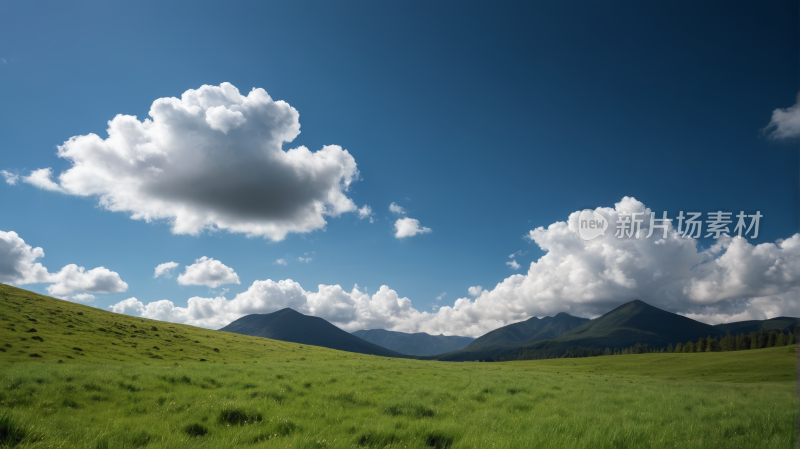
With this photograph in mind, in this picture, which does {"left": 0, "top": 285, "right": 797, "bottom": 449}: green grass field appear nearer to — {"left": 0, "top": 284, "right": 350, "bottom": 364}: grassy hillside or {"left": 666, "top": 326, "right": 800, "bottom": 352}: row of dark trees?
{"left": 0, "top": 284, "right": 350, "bottom": 364}: grassy hillside

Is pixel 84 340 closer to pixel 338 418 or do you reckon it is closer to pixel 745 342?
pixel 338 418

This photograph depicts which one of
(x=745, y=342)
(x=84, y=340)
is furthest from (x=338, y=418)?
(x=745, y=342)

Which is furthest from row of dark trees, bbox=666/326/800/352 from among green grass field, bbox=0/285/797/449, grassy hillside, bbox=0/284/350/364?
grassy hillside, bbox=0/284/350/364

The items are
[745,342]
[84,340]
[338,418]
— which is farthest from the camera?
[745,342]

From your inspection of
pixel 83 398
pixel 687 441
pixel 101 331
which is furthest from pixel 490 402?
pixel 101 331

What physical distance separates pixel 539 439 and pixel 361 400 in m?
8.41

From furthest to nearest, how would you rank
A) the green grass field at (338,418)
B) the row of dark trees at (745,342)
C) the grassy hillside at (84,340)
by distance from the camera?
the row of dark trees at (745,342) → the grassy hillside at (84,340) → the green grass field at (338,418)

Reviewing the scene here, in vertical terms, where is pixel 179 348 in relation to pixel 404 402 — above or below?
below

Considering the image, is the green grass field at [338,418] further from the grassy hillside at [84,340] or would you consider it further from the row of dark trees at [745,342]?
the row of dark trees at [745,342]

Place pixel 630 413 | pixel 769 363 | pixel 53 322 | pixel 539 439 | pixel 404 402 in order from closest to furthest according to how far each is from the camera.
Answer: pixel 539 439, pixel 630 413, pixel 404 402, pixel 53 322, pixel 769 363

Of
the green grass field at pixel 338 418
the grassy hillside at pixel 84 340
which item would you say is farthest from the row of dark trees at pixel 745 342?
the grassy hillside at pixel 84 340

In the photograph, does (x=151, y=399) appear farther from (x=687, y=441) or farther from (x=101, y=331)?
(x=101, y=331)

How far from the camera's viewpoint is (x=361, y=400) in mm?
13211

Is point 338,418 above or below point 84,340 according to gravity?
above
